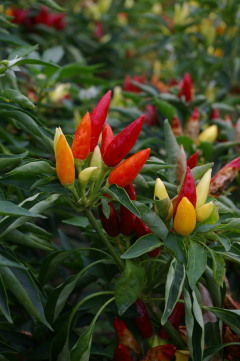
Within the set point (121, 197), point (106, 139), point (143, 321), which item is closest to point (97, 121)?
point (106, 139)

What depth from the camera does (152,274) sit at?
126 centimetres

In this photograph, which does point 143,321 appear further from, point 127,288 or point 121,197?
point 121,197

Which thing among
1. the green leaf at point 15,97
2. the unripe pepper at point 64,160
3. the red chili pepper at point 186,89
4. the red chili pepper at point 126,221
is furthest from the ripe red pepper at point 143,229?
the red chili pepper at point 186,89

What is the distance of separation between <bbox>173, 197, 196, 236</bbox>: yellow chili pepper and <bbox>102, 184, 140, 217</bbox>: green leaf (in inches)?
3.3

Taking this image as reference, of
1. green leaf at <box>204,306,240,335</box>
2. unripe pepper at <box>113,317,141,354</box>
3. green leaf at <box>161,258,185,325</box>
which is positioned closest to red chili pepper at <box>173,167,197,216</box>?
green leaf at <box>161,258,185,325</box>

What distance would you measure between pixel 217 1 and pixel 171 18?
60 cm

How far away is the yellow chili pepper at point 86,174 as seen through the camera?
1.07m

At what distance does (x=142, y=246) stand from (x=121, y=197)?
0.10m

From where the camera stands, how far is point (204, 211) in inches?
42.6

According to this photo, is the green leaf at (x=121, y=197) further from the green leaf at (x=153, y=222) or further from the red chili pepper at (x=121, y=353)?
the red chili pepper at (x=121, y=353)

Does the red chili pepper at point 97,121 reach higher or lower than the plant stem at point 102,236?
higher

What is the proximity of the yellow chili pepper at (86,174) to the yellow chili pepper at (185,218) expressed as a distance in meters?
0.18

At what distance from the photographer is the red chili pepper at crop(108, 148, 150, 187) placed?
1077 mm

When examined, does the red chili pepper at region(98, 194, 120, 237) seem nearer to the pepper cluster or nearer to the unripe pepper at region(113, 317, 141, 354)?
the pepper cluster
